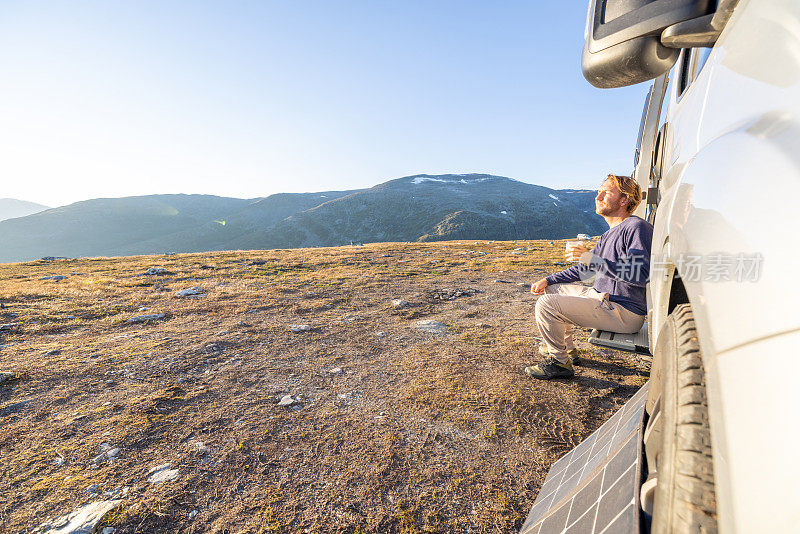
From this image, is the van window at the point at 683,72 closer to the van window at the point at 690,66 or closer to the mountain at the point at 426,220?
the van window at the point at 690,66

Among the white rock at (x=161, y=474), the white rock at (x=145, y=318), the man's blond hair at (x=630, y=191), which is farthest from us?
the white rock at (x=145, y=318)

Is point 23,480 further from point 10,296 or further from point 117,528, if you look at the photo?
point 10,296

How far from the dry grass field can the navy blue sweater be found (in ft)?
3.39

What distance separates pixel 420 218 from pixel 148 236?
13634 centimetres

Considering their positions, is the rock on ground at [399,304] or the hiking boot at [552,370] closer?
the hiking boot at [552,370]

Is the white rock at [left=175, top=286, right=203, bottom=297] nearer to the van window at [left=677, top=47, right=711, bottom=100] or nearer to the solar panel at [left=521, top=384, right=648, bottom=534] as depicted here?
the solar panel at [left=521, top=384, right=648, bottom=534]

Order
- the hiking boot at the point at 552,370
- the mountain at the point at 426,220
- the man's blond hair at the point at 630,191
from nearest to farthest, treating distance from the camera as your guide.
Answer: the man's blond hair at the point at 630,191 < the hiking boot at the point at 552,370 < the mountain at the point at 426,220

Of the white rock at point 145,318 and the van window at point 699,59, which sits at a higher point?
the van window at point 699,59

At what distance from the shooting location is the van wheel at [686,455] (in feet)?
2.69

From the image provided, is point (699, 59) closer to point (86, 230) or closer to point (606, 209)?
point (606, 209)

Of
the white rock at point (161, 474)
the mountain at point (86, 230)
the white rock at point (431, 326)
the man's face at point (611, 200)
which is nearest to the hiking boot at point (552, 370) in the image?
Result: the man's face at point (611, 200)

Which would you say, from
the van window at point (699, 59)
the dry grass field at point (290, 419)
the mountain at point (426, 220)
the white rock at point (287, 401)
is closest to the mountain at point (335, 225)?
the mountain at point (426, 220)

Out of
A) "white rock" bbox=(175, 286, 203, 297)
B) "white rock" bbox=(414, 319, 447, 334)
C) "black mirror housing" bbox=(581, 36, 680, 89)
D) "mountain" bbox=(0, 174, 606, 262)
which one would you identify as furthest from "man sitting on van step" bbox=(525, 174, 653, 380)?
"mountain" bbox=(0, 174, 606, 262)

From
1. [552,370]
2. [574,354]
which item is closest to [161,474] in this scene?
[552,370]
